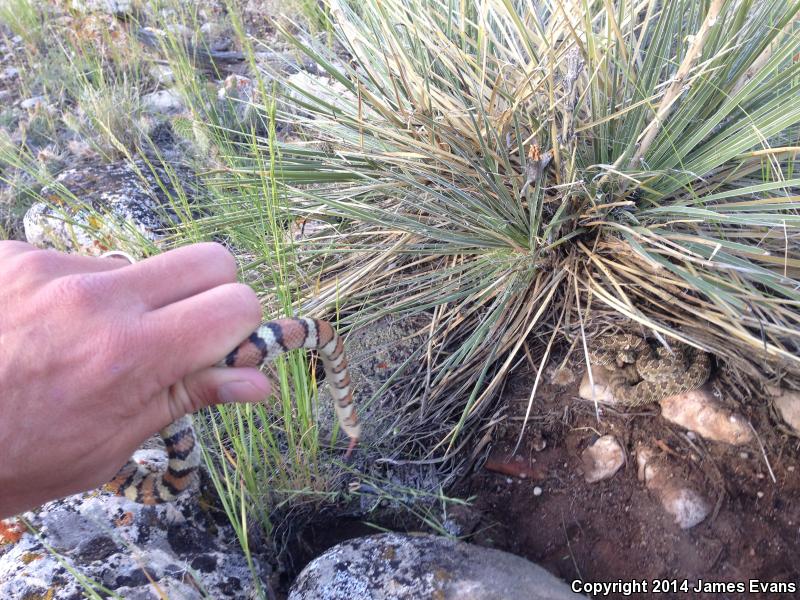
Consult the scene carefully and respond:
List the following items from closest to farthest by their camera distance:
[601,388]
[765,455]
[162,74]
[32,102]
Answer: [765,455]
[601,388]
[162,74]
[32,102]

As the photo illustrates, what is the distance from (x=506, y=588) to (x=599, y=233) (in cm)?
111

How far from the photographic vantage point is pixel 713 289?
63.7 inches

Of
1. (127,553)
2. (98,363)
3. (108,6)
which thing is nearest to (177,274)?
(98,363)

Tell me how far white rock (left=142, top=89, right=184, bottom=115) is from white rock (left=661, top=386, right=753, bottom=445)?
3282 millimetres

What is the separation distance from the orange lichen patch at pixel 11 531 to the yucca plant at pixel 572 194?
1.07 m

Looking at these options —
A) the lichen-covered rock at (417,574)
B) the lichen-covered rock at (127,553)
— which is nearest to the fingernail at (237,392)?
the lichen-covered rock at (127,553)

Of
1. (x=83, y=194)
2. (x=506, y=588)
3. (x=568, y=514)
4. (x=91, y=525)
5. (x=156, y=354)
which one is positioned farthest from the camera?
(x=83, y=194)

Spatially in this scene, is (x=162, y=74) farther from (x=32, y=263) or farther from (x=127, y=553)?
(x=127, y=553)

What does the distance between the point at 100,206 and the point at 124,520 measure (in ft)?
5.26

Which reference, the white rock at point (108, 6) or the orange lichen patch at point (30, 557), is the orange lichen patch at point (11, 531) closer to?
the orange lichen patch at point (30, 557)

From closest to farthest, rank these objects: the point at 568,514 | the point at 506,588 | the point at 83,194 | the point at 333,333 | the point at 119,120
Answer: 1. the point at 506,588
2. the point at 333,333
3. the point at 568,514
4. the point at 83,194
5. the point at 119,120

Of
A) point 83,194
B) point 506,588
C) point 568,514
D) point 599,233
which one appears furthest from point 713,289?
point 83,194

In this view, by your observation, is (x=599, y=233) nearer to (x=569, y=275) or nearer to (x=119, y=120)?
(x=569, y=275)

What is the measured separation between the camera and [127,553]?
4.98 ft
